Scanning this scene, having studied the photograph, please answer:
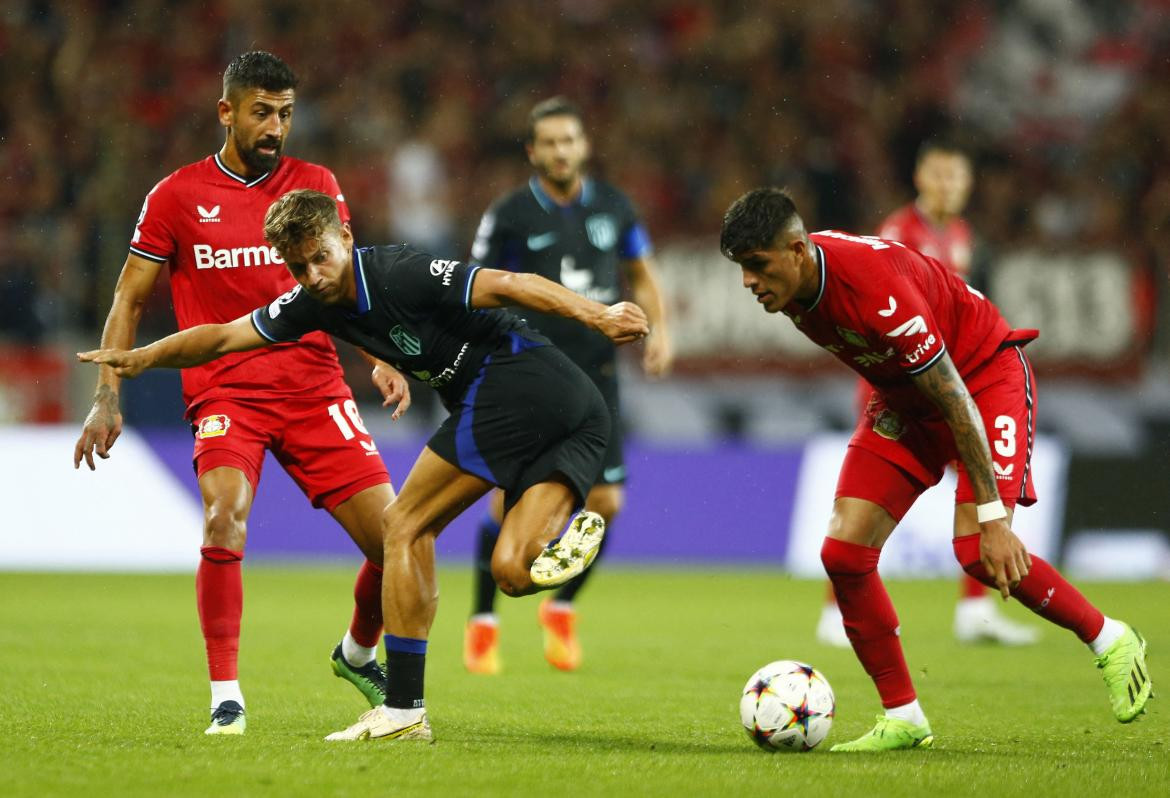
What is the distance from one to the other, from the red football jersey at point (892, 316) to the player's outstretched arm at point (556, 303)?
644mm

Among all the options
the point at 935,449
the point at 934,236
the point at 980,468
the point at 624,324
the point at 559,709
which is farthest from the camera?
the point at 934,236

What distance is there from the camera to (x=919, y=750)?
19.0ft

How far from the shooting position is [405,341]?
594 centimetres

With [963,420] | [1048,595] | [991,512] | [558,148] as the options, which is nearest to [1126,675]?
[1048,595]

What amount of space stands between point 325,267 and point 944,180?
16.6 ft

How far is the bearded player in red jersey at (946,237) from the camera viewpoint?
31.9 feet

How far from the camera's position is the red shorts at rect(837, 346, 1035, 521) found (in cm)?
604

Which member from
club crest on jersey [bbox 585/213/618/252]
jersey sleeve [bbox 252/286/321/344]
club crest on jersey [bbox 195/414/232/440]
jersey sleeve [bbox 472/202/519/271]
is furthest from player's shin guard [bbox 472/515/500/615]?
jersey sleeve [bbox 252/286/321/344]

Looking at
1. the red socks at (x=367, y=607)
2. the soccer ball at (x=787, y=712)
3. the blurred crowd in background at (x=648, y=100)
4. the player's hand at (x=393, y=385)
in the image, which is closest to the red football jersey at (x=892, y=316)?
the soccer ball at (x=787, y=712)

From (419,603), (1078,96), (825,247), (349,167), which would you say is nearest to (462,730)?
(419,603)

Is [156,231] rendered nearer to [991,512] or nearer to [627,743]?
[627,743]

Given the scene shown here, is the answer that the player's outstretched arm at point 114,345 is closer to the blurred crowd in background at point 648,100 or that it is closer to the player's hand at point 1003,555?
the player's hand at point 1003,555

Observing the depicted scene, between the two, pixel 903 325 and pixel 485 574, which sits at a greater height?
pixel 903 325

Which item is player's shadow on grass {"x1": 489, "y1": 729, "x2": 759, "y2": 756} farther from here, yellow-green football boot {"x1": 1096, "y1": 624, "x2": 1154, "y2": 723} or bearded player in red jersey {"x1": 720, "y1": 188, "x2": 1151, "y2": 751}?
yellow-green football boot {"x1": 1096, "y1": 624, "x2": 1154, "y2": 723}
